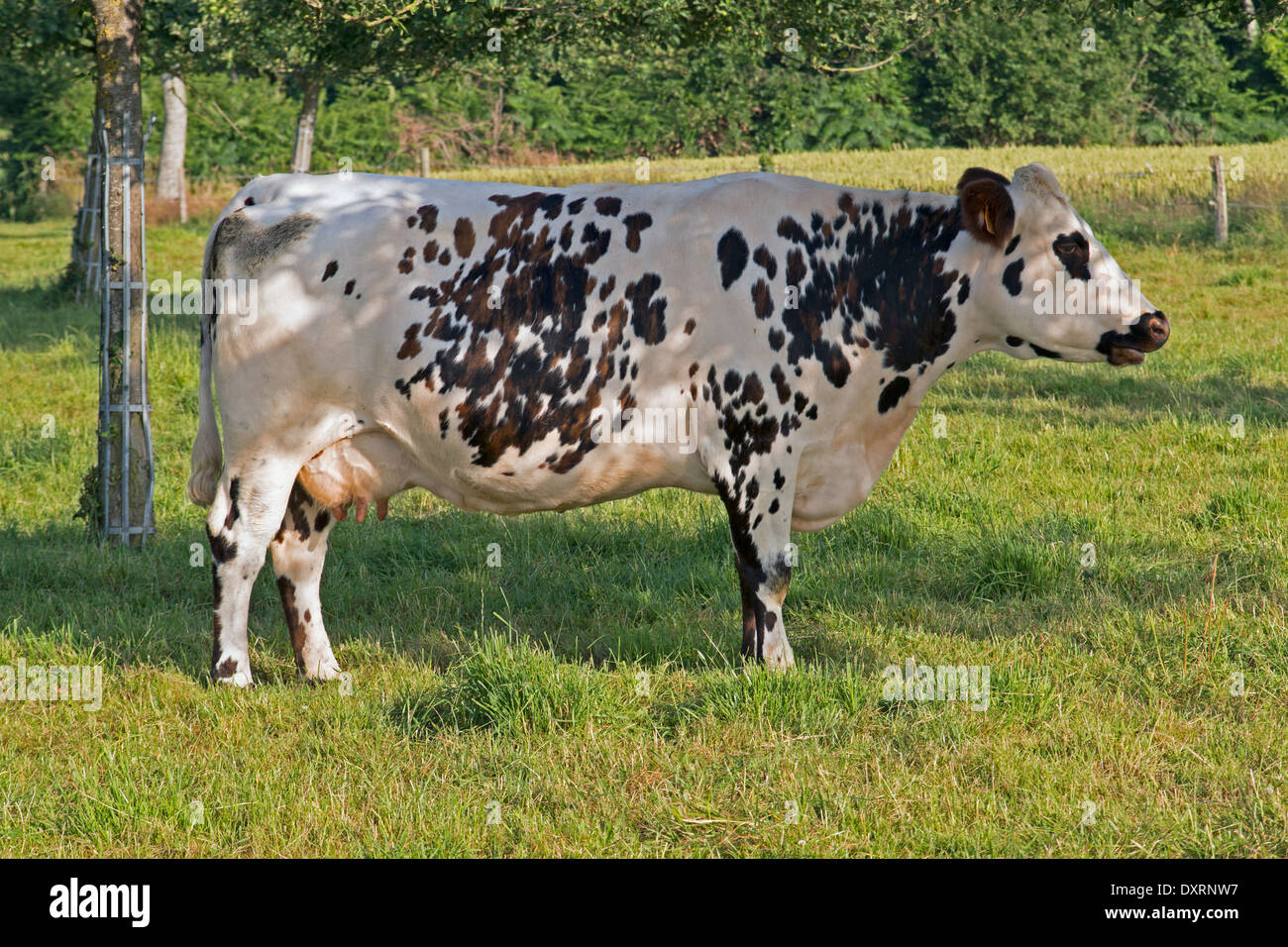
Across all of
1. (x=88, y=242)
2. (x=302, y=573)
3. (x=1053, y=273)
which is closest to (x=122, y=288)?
(x=302, y=573)

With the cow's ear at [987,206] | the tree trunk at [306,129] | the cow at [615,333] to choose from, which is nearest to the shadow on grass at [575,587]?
the cow at [615,333]

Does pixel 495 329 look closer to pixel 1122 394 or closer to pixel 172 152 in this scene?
pixel 1122 394

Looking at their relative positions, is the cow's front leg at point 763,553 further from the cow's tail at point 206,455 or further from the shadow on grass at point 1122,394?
the shadow on grass at point 1122,394

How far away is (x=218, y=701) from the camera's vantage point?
5.23 metres

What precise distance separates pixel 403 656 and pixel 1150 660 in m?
3.21

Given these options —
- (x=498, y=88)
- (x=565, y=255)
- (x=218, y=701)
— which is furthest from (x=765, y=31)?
(x=498, y=88)

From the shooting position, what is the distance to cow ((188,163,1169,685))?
5.21 metres

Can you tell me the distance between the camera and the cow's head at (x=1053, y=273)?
5.23m

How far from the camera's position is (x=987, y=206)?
17.1ft

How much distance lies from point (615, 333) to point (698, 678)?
1452mm

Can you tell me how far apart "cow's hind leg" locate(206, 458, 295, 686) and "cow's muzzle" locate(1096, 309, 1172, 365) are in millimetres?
3401

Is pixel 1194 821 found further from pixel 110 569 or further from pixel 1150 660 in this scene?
pixel 110 569

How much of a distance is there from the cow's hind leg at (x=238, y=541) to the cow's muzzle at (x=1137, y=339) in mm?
3401

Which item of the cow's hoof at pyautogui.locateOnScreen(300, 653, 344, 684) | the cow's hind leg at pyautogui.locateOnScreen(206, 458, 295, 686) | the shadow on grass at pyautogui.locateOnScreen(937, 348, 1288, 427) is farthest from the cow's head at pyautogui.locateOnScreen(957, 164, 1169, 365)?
the shadow on grass at pyautogui.locateOnScreen(937, 348, 1288, 427)
